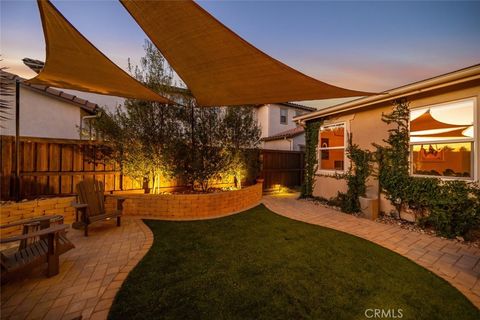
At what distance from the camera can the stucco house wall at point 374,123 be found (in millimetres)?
3988

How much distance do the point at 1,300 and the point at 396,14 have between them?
9.57m

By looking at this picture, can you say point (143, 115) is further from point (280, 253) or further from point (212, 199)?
point (280, 253)

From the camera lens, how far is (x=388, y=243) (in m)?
3.82

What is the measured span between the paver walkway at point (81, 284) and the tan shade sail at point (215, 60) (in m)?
3.20

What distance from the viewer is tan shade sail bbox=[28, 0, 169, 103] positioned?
8.16 ft

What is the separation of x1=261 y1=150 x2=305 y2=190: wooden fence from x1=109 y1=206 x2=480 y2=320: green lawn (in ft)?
17.4

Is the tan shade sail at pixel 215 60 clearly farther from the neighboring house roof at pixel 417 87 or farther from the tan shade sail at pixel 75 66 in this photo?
the neighboring house roof at pixel 417 87

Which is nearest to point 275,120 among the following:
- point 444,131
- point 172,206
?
point 444,131

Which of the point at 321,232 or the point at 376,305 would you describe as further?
the point at 321,232

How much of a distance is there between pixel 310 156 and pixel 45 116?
433 inches

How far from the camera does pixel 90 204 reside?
420 cm

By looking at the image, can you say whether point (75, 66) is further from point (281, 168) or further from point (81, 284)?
point (281, 168)

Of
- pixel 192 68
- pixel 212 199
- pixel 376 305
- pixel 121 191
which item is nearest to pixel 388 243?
pixel 376 305

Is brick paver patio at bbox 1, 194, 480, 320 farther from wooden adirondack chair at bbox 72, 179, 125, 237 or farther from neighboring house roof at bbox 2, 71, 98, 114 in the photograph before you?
neighboring house roof at bbox 2, 71, 98, 114
